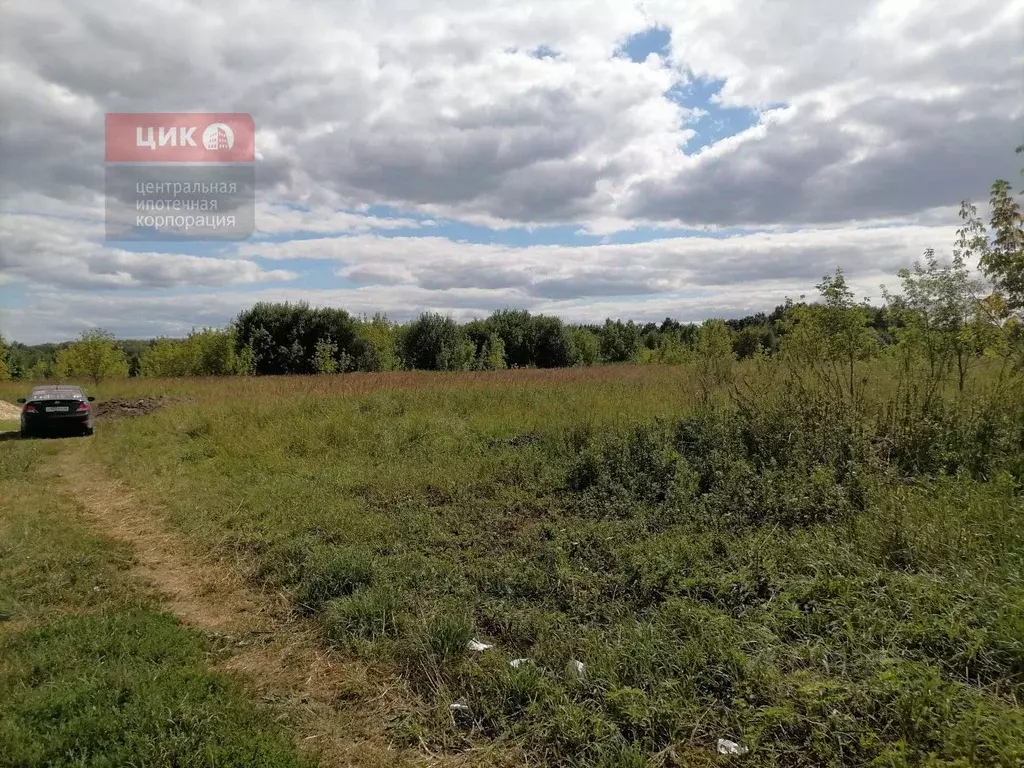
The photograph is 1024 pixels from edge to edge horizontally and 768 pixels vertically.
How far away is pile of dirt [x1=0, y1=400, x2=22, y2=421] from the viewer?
19608mm

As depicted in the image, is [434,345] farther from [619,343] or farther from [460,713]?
[460,713]

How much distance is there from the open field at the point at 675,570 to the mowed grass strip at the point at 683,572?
0.06ft

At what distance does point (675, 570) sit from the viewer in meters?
4.54

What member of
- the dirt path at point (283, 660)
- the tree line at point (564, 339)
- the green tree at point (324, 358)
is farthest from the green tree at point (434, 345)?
the dirt path at point (283, 660)

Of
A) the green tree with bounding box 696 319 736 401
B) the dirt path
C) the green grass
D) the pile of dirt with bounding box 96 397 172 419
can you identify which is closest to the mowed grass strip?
the dirt path

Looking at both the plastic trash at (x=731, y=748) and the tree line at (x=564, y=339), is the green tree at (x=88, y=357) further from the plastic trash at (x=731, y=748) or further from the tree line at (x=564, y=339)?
the plastic trash at (x=731, y=748)

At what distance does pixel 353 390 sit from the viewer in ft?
54.1

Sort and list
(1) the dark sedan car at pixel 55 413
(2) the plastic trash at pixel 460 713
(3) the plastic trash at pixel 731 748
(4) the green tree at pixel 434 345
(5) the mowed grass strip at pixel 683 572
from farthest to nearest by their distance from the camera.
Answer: (4) the green tree at pixel 434 345 → (1) the dark sedan car at pixel 55 413 → (2) the plastic trash at pixel 460 713 → (5) the mowed grass strip at pixel 683 572 → (3) the plastic trash at pixel 731 748

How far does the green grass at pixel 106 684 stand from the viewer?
8.91ft

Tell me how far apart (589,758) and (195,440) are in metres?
11.8

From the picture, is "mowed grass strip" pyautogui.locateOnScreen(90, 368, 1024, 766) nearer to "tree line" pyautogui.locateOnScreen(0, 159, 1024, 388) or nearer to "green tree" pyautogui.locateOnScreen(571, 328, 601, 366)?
"tree line" pyautogui.locateOnScreen(0, 159, 1024, 388)

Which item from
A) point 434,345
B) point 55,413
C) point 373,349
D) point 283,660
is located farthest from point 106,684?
point 434,345

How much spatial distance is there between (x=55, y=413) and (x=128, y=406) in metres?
5.84

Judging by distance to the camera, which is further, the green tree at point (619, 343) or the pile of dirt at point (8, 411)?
the green tree at point (619, 343)
